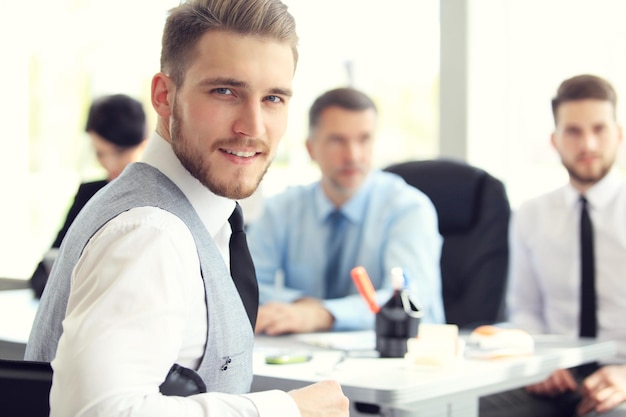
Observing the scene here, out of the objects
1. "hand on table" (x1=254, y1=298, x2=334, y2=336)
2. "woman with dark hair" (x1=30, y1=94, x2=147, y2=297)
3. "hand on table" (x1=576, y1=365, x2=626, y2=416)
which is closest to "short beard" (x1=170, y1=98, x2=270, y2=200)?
"hand on table" (x1=254, y1=298, x2=334, y2=336)

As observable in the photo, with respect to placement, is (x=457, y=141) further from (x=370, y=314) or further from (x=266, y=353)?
(x=266, y=353)

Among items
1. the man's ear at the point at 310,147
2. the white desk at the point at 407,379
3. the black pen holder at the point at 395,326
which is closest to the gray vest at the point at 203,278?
the white desk at the point at 407,379

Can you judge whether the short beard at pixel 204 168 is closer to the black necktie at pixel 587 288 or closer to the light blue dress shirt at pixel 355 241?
the light blue dress shirt at pixel 355 241

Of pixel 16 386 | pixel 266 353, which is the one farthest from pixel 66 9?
pixel 16 386

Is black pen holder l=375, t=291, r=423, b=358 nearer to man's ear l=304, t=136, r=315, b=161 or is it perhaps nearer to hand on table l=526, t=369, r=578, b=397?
hand on table l=526, t=369, r=578, b=397

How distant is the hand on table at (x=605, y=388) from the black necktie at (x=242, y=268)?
1.33 metres

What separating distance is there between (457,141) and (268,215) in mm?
1340

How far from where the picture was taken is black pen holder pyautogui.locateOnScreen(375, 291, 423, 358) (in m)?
2.06

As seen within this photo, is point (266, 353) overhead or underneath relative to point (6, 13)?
underneath

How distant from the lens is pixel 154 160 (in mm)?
1412

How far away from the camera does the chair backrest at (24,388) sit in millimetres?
1102

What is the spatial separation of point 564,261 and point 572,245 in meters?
0.06

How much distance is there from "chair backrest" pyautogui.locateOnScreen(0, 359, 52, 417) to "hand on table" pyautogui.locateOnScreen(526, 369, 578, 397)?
1.91 metres

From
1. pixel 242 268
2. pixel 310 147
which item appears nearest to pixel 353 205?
pixel 310 147
